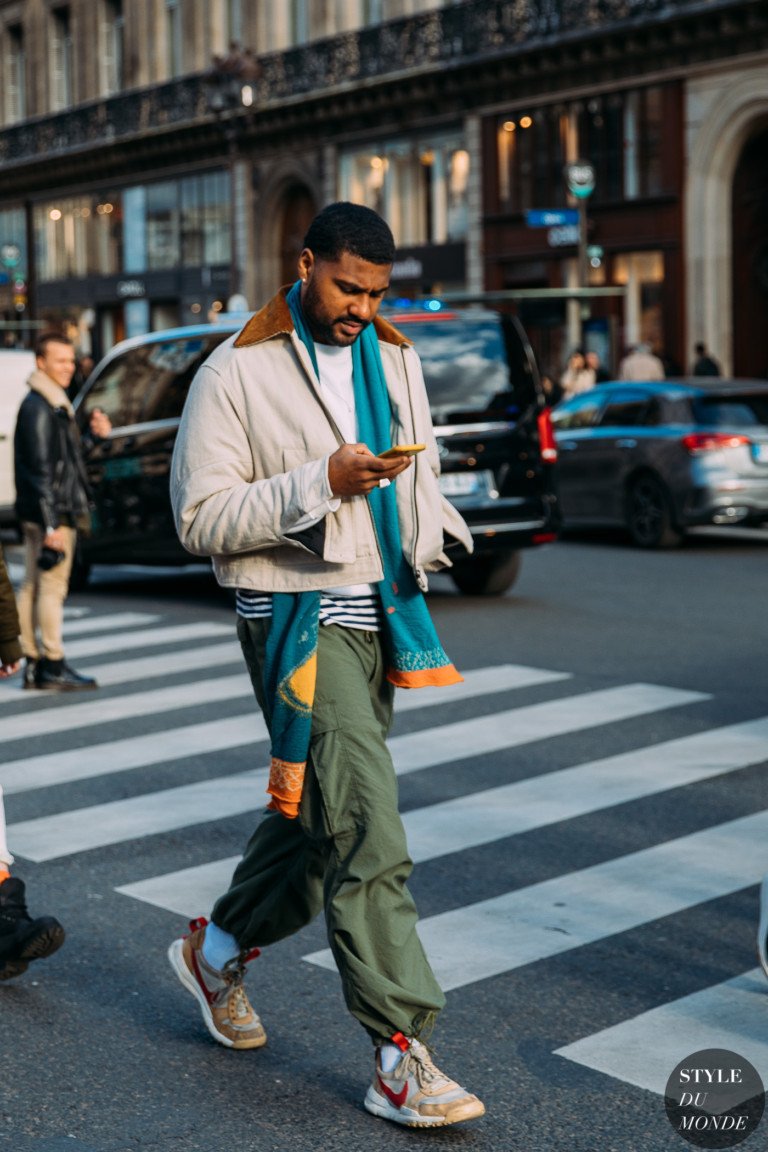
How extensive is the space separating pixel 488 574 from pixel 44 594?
437 cm

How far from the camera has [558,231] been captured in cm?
3158

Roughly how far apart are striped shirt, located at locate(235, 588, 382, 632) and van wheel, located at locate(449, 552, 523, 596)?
→ 353 inches

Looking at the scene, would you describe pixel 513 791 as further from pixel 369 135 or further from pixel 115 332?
pixel 115 332

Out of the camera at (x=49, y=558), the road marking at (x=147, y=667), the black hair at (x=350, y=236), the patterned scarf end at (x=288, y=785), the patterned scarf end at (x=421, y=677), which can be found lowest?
the road marking at (x=147, y=667)

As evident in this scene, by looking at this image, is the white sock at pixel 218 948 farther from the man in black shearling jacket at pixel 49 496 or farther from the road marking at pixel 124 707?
the man in black shearling jacket at pixel 49 496

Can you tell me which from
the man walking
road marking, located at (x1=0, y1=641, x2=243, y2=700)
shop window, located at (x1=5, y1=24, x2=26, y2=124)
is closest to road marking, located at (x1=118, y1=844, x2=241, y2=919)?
the man walking

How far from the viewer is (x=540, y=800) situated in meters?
6.82

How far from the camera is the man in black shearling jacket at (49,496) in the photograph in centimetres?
924


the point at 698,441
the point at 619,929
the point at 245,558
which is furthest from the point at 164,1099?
the point at 698,441

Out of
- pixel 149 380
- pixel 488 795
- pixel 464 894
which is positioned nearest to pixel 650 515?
pixel 149 380

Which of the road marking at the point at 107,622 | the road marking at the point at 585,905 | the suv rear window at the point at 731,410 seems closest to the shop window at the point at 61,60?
the suv rear window at the point at 731,410

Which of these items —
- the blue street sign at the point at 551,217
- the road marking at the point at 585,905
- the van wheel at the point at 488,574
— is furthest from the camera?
the blue street sign at the point at 551,217

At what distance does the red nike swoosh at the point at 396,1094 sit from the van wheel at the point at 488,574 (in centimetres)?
917

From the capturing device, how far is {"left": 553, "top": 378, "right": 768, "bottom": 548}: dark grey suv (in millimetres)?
16031
